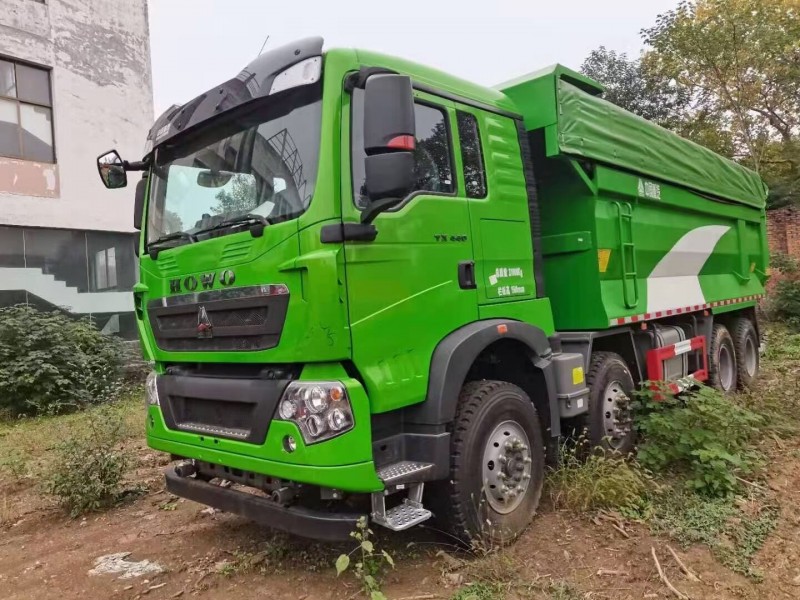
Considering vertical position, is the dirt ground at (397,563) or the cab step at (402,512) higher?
the cab step at (402,512)

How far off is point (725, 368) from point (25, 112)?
39.7ft

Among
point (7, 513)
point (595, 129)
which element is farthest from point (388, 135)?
point (7, 513)

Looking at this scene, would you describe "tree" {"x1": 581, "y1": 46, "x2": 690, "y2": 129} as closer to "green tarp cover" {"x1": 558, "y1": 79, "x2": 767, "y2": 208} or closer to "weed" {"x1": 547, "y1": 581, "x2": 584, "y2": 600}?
"green tarp cover" {"x1": 558, "y1": 79, "x2": 767, "y2": 208}

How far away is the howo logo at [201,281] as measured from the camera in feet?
10.4

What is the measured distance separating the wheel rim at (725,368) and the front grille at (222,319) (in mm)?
6044

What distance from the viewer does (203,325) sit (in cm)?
334

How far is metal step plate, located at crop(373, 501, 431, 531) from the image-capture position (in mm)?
2881

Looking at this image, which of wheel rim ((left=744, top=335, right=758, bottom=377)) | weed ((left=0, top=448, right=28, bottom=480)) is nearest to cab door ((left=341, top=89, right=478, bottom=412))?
weed ((left=0, top=448, right=28, bottom=480))

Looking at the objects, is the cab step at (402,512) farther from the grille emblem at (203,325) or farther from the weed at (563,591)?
the grille emblem at (203,325)

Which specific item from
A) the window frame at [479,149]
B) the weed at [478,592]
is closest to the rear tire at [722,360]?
the window frame at [479,149]

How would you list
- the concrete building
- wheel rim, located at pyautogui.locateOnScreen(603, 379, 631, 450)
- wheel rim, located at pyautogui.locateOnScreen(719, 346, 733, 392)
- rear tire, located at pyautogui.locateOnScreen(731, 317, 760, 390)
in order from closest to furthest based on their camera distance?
1. wheel rim, located at pyautogui.locateOnScreen(603, 379, 631, 450)
2. wheel rim, located at pyautogui.locateOnScreen(719, 346, 733, 392)
3. rear tire, located at pyautogui.locateOnScreen(731, 317, 760, 390)
4. the concrete building

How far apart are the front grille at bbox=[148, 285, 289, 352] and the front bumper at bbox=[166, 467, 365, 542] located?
787 mm

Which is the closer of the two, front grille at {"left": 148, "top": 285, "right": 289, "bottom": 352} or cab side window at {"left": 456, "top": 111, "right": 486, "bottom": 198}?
front grille at {"left": 148, "top": 285, "right": 289, "bottom": 352}

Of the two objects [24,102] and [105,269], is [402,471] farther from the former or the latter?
[24,102]
